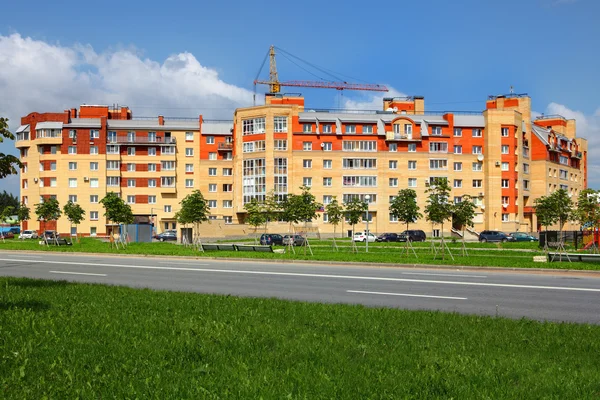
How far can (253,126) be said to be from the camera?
79.4 metres

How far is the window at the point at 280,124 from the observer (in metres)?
78.2

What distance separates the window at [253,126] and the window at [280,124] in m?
1.68

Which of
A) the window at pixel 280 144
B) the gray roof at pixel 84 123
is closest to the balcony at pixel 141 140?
the gray roof at pixel 84 123

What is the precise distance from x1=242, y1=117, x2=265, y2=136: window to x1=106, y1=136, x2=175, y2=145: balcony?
12673mm

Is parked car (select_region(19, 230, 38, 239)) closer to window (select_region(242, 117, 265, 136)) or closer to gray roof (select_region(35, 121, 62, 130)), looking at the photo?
gray roof (select_region(35, 121, 62, 130))

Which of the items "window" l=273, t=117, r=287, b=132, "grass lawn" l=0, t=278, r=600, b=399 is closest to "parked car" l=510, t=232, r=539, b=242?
"window" l=273, t=117, r=287, b=132

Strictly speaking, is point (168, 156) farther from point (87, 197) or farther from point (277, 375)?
point (277, 375)

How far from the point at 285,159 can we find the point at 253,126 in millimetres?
6586

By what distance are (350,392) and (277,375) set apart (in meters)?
0.97

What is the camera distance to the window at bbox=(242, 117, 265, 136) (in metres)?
78.6

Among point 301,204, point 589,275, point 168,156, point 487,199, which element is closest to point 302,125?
point 168,156

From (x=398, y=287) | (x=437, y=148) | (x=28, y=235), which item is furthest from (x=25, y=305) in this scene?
(x=437, y=148)

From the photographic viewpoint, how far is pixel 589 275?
22.5m

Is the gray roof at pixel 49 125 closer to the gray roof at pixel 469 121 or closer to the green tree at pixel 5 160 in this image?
the gray roof at pixel 469 121
